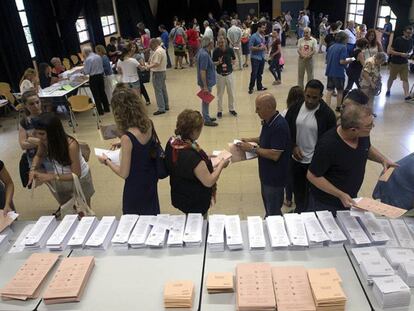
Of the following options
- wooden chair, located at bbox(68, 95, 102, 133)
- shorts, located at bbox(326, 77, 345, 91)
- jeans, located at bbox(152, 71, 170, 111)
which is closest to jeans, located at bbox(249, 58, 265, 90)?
shorts, located at bbox(326, 77, 345, 91)

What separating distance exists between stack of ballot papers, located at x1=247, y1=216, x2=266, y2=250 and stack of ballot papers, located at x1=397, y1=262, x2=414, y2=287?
725 millimetres

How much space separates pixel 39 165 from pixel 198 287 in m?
2.07

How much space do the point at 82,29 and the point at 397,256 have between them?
45.6 ft

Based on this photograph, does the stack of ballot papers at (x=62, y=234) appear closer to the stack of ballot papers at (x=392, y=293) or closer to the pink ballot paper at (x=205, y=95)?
the stack of ballot papers at (x=392, y=293)

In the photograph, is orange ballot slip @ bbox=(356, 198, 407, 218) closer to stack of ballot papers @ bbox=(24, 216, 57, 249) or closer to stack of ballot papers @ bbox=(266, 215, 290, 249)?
stack of ballot papers @ bbox=(266, 215, 290, 249)

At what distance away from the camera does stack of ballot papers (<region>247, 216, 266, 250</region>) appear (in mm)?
2085

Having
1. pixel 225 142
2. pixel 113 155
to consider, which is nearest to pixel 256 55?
pixel 225 142

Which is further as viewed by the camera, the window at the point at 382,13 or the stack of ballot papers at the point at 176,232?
the window at the point at 382,13

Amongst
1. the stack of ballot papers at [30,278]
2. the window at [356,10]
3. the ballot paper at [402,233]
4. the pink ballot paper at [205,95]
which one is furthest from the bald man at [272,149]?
the window at [356,10]

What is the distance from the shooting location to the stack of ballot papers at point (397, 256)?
1.87 meters

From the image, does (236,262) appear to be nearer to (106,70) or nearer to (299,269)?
(299,269)

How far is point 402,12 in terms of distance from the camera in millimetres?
10438

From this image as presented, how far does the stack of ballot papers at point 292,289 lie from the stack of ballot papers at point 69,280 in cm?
103

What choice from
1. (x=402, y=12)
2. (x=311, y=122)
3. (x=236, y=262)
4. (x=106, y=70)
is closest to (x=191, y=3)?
(x=402, y=12)
